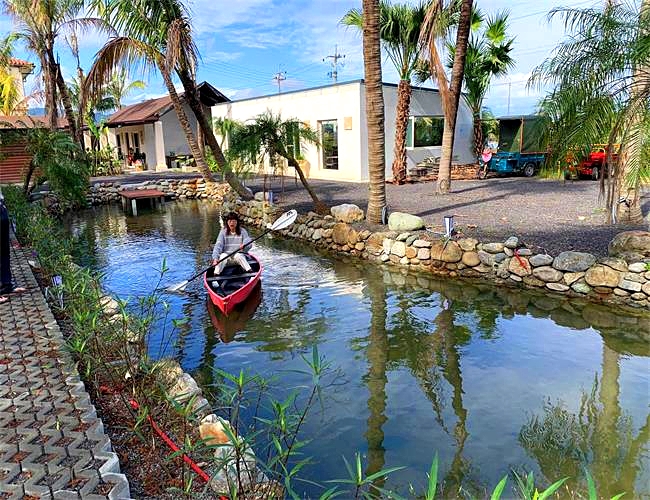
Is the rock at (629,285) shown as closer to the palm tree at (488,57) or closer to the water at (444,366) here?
the water at (444,366)

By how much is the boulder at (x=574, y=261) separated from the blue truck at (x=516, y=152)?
14.5m

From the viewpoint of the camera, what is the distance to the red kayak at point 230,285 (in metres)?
7.82

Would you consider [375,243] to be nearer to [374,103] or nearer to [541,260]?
[374,103]

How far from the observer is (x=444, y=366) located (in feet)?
20.1

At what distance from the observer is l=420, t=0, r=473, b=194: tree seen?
13.8 meters

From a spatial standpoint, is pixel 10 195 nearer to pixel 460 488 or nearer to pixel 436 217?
pixel 436 217

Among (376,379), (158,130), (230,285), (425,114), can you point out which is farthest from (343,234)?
(158,130)

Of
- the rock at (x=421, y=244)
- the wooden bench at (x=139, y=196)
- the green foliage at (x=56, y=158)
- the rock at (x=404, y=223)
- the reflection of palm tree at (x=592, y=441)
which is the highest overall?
the green foliage at (x=56, y=158)

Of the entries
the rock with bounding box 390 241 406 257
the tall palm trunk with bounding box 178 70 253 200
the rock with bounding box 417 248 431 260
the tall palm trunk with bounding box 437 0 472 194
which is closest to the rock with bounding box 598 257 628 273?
the rock with bounding box 417 248 431 260

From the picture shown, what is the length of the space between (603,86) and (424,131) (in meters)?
15.9

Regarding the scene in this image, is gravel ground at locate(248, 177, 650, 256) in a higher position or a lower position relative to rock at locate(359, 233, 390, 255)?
higher

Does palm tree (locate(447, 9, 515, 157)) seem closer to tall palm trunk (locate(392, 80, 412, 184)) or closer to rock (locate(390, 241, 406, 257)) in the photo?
tall palm trunk (locate(392, 80, 412, 184))

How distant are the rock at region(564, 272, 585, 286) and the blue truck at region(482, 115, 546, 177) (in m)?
14.7

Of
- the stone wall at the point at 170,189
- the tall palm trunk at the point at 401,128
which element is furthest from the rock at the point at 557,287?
the stone wall at the point at 170,189
